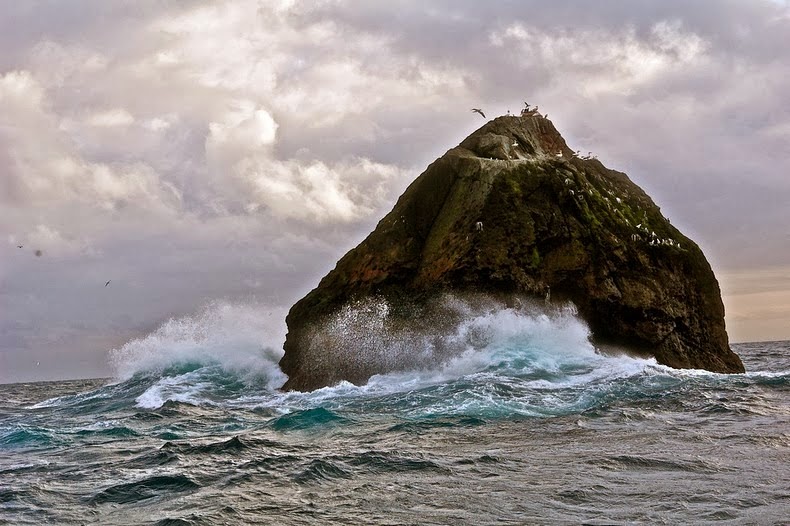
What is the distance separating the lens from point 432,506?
849cm

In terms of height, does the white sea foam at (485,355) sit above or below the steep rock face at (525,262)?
below

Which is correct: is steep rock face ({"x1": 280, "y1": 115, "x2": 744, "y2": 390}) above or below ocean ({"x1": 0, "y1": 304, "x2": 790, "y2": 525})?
above

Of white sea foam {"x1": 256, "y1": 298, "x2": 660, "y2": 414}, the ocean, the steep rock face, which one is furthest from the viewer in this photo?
the steep rock face

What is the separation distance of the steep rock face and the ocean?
39.4 inches

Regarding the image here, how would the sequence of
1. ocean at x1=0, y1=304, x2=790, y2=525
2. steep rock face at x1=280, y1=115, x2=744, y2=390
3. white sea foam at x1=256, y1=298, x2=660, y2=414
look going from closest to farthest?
ocean at x1=0, y1=304, x2=790, y2=525, white sea foam at x1=256, y1=298, x2=660, y2=414, steep rock face at x1=280, y1=115, x2=744, y2=390

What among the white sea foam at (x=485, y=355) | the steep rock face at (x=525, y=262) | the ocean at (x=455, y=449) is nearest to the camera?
the ocean at (x=455, y=449)

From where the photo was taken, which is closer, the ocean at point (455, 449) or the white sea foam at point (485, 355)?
the ocean at point (455, 449)

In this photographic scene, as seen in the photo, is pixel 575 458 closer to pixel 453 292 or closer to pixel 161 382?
pixel 453 292

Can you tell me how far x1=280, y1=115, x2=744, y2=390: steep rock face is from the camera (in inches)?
861

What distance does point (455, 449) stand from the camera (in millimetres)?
11695

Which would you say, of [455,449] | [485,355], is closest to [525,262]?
[485,355]

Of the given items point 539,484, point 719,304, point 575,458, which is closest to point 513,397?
point 575,458

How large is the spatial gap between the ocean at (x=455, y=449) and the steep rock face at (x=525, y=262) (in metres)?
1.00

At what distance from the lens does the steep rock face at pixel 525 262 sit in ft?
71.7
